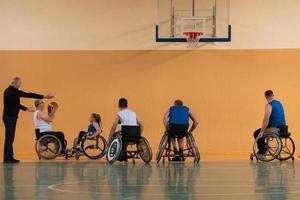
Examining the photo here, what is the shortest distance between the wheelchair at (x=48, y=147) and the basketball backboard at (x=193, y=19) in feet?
10.6

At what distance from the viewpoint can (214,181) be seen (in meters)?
6.88

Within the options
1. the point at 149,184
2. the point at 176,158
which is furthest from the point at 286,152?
the point at 149,184

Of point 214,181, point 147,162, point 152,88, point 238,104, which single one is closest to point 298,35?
point 238,104

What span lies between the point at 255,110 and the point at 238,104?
1.14 feet

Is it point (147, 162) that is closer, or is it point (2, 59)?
point (147, 162)

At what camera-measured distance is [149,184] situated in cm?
640

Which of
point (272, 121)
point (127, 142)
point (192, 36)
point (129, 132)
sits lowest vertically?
point (127, 142)

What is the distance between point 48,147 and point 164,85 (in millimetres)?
3207

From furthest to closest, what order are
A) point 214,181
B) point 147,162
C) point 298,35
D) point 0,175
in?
point 298,35 < point 147,162 < point 0,175 < point 214,181

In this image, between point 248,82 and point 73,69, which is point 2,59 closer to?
point 73,69

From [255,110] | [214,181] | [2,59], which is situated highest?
[2,59]

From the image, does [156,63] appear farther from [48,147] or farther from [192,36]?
[48,147]

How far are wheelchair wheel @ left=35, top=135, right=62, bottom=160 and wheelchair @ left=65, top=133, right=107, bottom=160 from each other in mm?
347

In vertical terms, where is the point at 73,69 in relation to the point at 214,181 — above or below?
above
